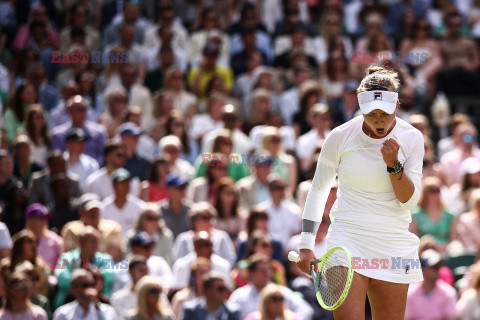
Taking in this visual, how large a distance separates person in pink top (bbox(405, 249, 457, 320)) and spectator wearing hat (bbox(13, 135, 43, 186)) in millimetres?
3988

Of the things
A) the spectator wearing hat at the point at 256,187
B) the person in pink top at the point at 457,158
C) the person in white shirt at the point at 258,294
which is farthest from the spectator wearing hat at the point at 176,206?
the person in pink top at the point at 457,158

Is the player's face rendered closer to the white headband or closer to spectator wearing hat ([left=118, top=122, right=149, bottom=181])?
the white headband

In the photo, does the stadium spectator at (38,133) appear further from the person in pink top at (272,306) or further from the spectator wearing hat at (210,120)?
the person in pink top at (272,306)

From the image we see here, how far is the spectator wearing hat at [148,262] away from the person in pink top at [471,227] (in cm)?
295

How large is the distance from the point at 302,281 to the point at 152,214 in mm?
1477

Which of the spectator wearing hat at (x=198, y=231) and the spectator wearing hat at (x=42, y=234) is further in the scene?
the spectator wearing hat at (x=198, y=231)

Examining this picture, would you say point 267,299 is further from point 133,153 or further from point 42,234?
point 133,153

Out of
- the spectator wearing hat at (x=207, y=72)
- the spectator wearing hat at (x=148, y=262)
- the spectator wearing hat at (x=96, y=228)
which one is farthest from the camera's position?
the spectator wearing hat at (x=207, y=72)

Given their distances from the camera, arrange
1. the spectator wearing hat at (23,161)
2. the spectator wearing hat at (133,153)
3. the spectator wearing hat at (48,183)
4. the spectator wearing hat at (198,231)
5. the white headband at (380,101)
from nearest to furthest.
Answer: the white headband at (380,101)
the spectator wearing hat at (198,231)
the spectator wearing hat at (48,183)
the spectator wearing hat at (23,161)
the spectator wearing hat at (133,153)

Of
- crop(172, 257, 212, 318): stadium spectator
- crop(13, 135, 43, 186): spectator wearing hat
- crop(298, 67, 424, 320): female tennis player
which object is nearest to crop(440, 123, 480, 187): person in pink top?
crop(172, 257, 212, 318): stadium spectator

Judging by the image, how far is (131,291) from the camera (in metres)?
8.21

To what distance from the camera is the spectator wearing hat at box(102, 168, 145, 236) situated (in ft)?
30.7

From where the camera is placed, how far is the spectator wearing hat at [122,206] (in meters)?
9.36

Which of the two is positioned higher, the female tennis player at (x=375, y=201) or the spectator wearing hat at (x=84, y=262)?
the female tennis player at (x=375, y=201)
